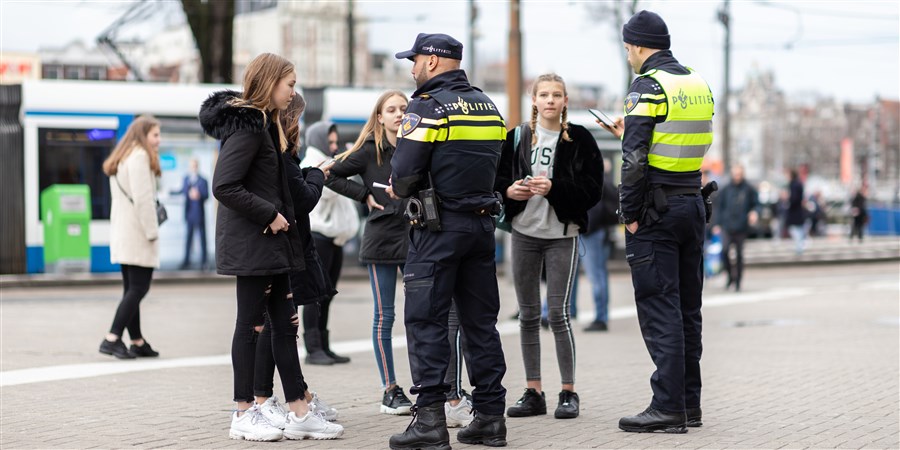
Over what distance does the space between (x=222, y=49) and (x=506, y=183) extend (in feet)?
51.8

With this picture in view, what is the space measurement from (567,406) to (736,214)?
11141 millimetres

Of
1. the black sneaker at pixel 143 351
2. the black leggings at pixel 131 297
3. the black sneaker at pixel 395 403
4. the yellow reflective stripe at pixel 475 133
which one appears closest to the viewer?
the yellow reflective stripe at pixel 475 133

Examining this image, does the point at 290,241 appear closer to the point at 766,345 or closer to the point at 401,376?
the point at 401,376

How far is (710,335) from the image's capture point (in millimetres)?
11523

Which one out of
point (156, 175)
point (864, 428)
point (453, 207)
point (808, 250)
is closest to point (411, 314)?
point (453, 207)

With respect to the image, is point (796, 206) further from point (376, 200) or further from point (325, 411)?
point (325, 411)

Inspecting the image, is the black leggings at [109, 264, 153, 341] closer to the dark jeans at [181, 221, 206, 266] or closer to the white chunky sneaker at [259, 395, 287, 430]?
the white chunky sneaker at [259, 395, 287, 430]

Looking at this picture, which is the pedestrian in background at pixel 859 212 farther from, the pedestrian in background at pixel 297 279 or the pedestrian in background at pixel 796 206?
the pedestrian in background at pixel 297 279

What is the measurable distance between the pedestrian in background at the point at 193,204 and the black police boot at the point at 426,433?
12908 millimetres

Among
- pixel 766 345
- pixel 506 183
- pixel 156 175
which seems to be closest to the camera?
pixel 506 183

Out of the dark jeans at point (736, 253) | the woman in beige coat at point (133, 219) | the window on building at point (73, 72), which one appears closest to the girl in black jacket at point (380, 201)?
the woman in beige coat at point (133, 219)

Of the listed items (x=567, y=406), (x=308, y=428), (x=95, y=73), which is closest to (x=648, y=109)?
(x=567, y=406)

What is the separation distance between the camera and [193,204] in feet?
59.2

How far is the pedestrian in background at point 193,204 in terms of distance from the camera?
17969mm
